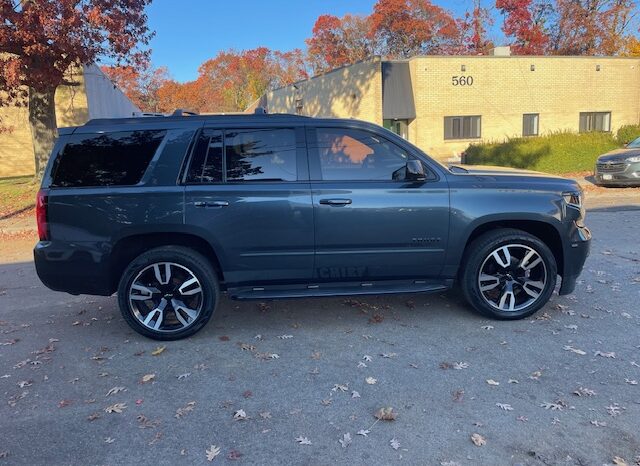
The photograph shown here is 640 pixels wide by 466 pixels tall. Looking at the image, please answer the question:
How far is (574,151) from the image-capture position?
60.3 feet

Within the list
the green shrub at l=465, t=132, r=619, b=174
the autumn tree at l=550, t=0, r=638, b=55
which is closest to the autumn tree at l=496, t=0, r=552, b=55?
the autumn tree at l=550, t=0, r=638, b=55

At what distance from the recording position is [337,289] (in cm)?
471

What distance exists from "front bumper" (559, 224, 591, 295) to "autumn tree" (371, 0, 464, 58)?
171 ft

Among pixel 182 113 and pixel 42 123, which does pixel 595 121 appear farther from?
pixel 182 113

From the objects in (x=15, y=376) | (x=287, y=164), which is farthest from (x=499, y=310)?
(x=15, y=376)

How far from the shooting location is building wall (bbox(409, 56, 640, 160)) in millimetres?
27594

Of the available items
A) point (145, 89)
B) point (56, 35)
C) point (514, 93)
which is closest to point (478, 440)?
point (56, 35)

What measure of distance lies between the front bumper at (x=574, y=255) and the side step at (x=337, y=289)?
1.05 meters

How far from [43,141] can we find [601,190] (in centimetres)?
1554

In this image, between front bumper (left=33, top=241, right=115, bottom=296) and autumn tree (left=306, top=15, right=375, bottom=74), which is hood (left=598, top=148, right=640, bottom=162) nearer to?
front bumper (left=33, top=241, right=115, bottom=296)

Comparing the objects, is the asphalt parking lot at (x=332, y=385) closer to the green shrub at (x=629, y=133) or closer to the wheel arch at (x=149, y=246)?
the wheel arch at (x=149, y=246)

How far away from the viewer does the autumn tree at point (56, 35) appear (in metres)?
11.4

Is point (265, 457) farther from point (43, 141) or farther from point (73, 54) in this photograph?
point (43, 141)

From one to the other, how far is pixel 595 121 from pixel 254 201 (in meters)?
30.8
